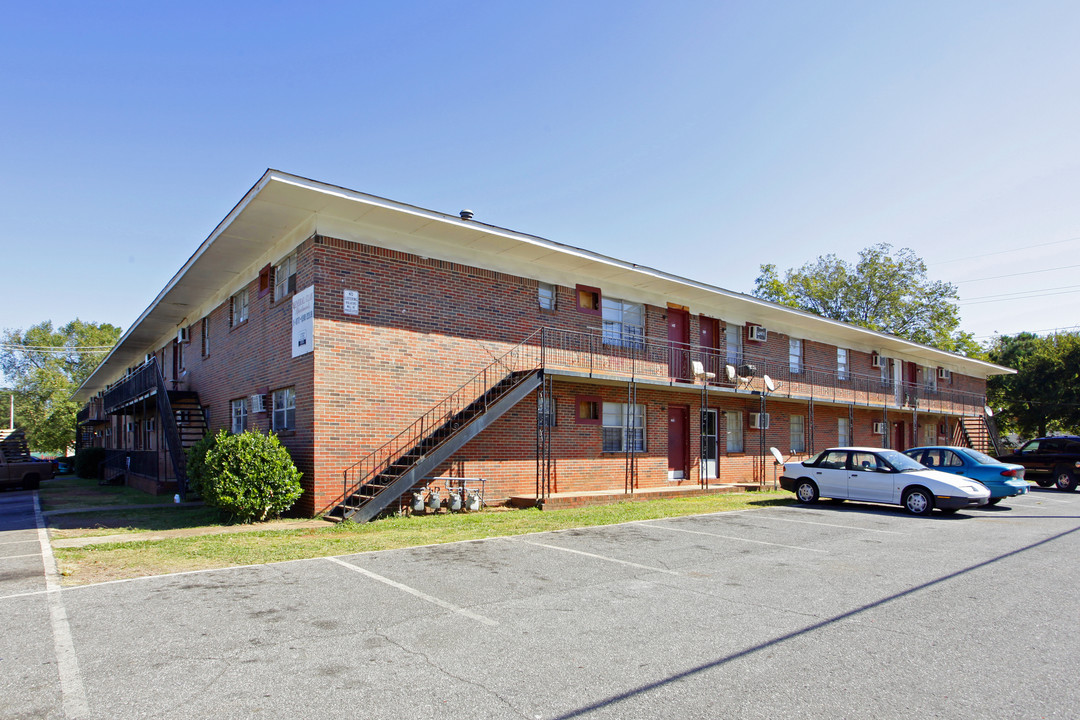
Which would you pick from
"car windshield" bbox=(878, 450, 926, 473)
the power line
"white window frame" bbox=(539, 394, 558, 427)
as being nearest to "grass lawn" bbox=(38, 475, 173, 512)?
"white window frame" bbox=(539, 394, 558, 427)

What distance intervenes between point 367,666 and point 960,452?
17298 mm

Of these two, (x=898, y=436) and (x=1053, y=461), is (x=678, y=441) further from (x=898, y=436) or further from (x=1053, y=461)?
(x=898, y=436)

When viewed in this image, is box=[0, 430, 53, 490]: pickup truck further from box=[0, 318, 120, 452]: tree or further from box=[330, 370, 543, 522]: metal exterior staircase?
box=[0, 318, 120, 452]: tree

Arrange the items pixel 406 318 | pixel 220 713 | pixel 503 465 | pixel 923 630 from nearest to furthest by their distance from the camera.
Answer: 1. pixel 220 713
2. pixel 923 630
3. pixel 406 318
4. pixel 503 465

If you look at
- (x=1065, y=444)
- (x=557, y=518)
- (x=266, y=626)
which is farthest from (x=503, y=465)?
(x=1065, y=444)

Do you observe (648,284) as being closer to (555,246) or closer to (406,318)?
(555,246)

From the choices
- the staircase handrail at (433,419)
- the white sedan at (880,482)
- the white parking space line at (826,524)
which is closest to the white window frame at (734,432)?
the white sedan at (880,482)

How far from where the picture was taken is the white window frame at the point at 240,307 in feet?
57.3

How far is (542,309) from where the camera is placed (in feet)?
55.5

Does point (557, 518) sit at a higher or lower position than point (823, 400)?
lower

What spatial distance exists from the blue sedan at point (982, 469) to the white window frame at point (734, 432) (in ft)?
17.8

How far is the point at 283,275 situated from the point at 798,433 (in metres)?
18.7

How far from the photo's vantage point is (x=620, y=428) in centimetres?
1836

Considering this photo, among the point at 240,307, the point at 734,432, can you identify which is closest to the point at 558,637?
the point at 240,307
